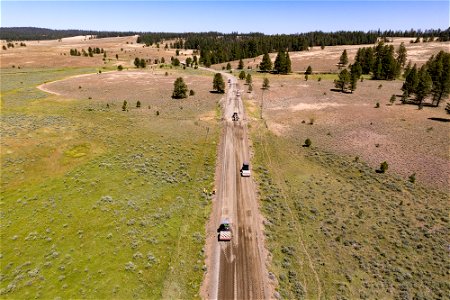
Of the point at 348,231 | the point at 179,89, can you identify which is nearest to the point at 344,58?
the point at 179,89

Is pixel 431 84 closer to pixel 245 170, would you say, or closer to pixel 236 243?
pixel 245 170

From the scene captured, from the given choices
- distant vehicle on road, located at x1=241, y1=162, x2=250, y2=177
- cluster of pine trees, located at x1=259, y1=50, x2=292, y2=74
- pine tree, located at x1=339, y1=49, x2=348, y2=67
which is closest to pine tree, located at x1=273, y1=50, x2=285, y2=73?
cluster of pine trees, located at x1=259, y1=50, x2=292, y2=74

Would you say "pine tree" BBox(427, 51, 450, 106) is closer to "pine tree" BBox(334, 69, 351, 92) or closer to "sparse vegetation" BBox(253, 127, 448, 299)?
"pine tree" BBox(334, 69, 351, 92)

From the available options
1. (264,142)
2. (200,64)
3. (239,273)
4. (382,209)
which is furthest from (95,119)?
(200,64)

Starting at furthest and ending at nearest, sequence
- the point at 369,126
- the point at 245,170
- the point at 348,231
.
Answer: the point at 369,126
the point at 245,170
the point at 348,231

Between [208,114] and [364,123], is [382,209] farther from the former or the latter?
[208,114]

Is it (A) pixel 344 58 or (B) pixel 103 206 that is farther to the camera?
(A) pixel 344 58
